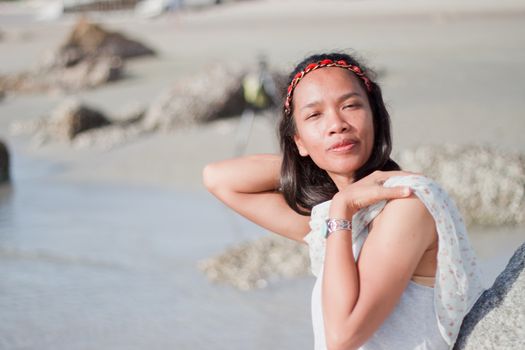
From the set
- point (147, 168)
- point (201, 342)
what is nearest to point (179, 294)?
point (201, 342)

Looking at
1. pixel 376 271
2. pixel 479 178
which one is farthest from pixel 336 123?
pixel 479 178

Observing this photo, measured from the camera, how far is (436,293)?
77.0 inches

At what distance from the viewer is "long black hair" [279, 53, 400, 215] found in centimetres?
214

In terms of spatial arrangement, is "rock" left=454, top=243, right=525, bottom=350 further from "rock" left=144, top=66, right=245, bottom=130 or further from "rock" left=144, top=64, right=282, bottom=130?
"rock" left=144, top=66, right=245, bottom=130

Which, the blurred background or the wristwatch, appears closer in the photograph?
the wristwatch

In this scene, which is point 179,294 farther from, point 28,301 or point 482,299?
point 482,299

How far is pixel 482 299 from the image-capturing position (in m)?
2.10

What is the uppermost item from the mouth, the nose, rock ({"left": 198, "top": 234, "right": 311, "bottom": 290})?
the nose

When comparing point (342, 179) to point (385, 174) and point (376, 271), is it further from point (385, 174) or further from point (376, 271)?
point (376, 271)

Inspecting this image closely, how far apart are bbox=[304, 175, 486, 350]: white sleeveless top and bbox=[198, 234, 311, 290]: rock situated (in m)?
2.80

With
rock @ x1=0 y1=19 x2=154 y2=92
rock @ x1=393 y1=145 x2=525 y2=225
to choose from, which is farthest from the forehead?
rock @ x1=0 y1=19 x2=154 y2=92

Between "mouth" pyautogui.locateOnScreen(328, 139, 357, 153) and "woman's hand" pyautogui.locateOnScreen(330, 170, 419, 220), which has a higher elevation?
"mouth" pyautogui.locateOnScreen(328, 139, 357, 153)

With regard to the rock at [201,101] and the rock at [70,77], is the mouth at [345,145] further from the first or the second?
the rock at [70,77]

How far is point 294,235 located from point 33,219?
4765 mm
